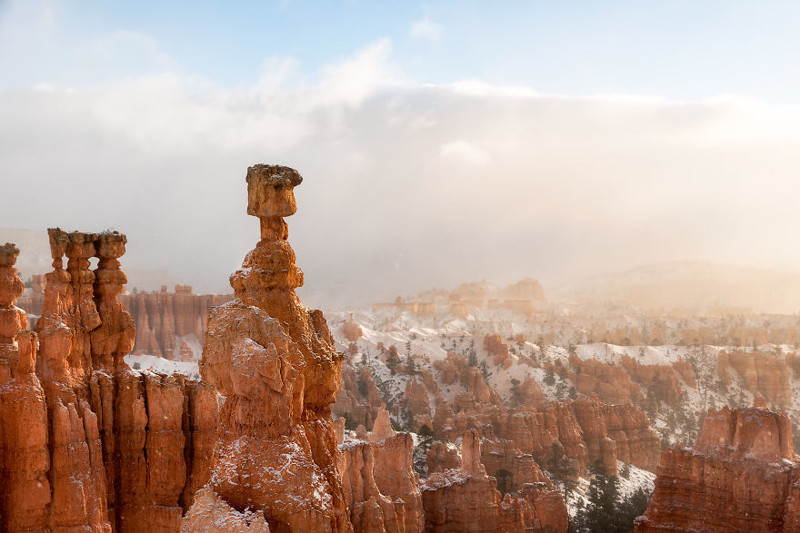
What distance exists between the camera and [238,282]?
11328 millimetres

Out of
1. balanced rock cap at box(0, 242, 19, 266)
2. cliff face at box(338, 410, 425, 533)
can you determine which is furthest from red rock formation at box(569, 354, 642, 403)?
balanced rock cap at box(0, 242, 19, 266)

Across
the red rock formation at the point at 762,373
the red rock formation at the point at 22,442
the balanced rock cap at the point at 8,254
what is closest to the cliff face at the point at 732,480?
the red rock formation at the point at 22,442

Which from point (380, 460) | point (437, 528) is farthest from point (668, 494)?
point (380, 460)

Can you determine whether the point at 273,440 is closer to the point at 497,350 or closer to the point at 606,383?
the point at 606,383

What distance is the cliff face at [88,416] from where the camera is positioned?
1522cm

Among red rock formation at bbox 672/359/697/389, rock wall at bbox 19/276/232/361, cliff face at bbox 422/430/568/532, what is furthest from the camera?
red rock formation at bbox 672/359/697/389

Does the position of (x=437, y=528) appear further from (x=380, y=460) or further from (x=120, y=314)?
(x=120, y=314)

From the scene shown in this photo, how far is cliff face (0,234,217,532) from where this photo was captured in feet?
49.9

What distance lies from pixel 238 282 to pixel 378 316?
132 meters

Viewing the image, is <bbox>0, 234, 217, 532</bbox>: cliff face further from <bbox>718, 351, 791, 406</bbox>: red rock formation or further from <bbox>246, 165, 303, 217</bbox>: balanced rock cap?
<bbox>718, 351, 791, 406</bbox>: red rock formation

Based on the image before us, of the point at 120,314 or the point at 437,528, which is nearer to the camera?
the point at 120,314

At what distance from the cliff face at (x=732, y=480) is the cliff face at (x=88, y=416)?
1598 cm

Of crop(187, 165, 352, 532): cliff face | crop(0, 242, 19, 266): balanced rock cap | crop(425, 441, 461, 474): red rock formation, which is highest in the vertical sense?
crop(0, 242, 19, 266): balanced rock cap

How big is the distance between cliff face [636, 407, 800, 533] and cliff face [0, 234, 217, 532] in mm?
15978
